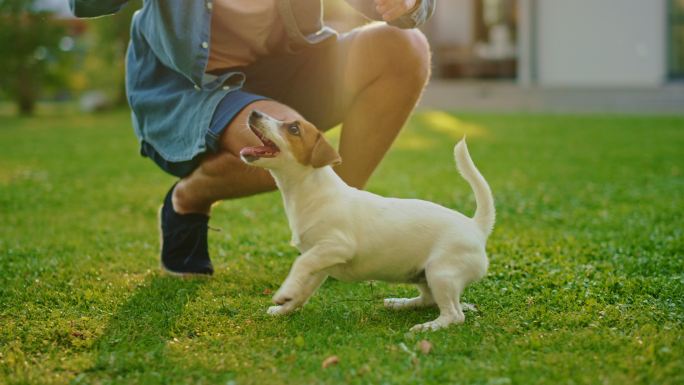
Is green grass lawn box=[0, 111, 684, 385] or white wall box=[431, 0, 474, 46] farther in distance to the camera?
white wall box=[431, 0, 474, 46]

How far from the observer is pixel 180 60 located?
310cm

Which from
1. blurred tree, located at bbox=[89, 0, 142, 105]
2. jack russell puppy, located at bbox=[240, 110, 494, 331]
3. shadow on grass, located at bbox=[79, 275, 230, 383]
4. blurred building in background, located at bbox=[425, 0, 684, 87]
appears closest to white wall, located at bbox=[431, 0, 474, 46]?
blurred building in background, located at bbox=[425, 0, 684, 87]

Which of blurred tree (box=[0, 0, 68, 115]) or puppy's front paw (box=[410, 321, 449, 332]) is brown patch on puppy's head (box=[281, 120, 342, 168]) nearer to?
puppy's front paw (box=[410, 321, 449, 332])

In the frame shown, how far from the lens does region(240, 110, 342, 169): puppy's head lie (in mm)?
2674

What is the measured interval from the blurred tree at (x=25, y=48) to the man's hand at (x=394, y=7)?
1344cm

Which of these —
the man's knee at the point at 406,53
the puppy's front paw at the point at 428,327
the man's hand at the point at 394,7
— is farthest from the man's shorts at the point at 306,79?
the puppy's front paw at the point at 428,327

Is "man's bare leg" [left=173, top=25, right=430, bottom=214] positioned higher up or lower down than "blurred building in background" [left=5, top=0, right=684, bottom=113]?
higher up

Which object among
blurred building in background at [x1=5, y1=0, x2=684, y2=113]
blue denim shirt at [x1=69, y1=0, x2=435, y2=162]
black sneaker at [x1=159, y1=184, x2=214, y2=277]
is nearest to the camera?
blue denim shirt at [x1=69, y1=0, x2=435, y2=162]

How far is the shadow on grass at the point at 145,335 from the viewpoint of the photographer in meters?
2.24

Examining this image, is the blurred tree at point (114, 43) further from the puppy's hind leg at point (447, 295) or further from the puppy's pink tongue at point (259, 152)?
the puppy's hind leg at point (447, 295)

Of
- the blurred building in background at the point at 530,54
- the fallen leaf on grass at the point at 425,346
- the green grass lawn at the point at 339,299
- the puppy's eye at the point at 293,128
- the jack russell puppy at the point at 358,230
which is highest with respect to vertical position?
the puppy's eye at the point at 293,128

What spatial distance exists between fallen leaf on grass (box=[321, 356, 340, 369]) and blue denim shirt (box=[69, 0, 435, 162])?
1089 mm

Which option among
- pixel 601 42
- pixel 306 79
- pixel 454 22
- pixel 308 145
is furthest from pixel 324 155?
pixel 454 22

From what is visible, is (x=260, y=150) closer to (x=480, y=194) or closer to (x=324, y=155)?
(x=324, y=155)
